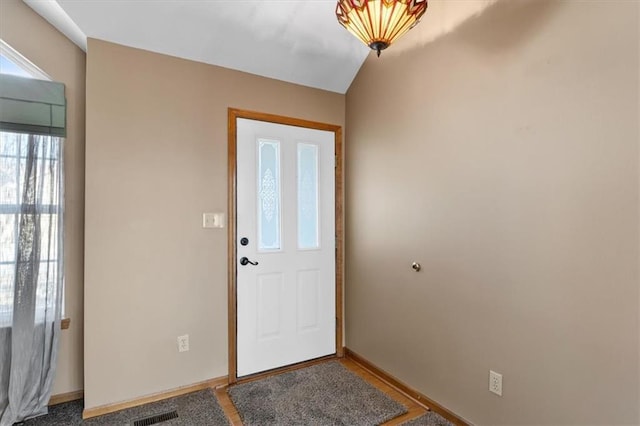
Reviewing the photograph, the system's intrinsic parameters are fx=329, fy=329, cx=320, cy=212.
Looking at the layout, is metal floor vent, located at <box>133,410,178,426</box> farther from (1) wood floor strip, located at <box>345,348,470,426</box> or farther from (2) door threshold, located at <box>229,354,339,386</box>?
(1) wood floor strip, located at <box>345,348,470,426</box>

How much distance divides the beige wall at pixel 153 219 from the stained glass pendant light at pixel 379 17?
123 cm

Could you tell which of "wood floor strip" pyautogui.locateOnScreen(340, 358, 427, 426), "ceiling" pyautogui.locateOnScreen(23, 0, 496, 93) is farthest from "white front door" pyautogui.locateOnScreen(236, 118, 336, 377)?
"ceiling" pyautogui.locateOnScreen(23, 0, 496, 93)

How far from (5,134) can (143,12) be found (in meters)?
1.05

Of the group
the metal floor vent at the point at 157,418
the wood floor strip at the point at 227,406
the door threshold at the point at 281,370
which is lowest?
the wood floor strip at the point at 227,406

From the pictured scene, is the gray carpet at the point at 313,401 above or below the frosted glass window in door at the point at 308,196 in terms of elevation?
below

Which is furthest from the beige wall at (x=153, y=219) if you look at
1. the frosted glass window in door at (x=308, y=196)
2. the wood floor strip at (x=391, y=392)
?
the wood floor strip at (x=391, y=392)

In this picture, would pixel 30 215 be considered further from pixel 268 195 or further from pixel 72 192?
pixel 268 195

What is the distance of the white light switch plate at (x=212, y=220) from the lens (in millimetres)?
2338

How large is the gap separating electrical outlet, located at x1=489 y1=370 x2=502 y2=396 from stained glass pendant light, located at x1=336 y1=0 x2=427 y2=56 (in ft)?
5.73

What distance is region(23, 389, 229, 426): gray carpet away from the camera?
6.42ft

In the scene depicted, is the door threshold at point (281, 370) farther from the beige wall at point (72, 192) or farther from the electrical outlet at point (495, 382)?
the electrical outlet at point (495, 382)

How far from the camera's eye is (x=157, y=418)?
1998mm

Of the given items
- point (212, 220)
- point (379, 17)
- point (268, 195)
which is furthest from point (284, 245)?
point (379, 17)

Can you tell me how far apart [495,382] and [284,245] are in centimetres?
163
